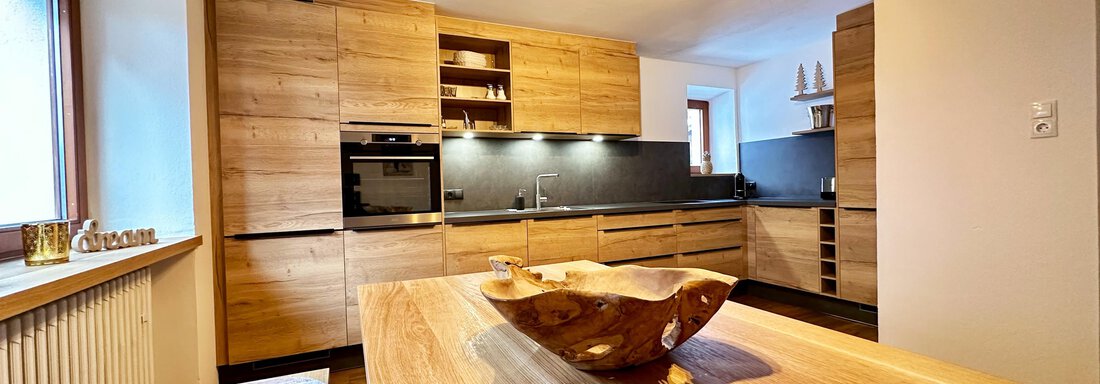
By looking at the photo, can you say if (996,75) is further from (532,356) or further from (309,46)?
(309,46)

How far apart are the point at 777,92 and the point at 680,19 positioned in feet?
5.21

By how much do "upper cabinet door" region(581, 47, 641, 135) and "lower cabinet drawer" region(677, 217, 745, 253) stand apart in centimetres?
95

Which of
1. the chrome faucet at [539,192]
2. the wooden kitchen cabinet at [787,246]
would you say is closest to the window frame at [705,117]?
the wooden kitchen cabinet at [787,246]

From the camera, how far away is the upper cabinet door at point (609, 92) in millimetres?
3496

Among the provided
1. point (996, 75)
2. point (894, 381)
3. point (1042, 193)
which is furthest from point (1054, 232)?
point (894, 381)

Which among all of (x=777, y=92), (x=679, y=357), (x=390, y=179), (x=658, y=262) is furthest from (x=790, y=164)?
(x=679, y=357)

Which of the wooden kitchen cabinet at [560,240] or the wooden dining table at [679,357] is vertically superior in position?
the wooden dining table at [679,357]

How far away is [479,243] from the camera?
2.89 meters

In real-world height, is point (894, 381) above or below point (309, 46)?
below

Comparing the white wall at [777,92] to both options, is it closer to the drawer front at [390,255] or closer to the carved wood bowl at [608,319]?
the drawer front at [390,255]

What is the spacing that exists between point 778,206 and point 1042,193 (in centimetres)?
221

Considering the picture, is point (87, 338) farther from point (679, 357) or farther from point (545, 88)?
point (545, 88)

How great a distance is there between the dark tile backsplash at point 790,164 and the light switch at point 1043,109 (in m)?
2.22

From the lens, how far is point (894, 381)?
617 millimetres
